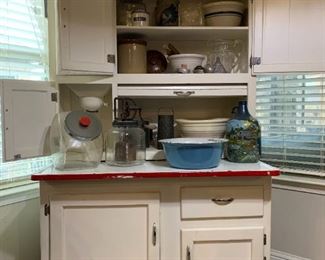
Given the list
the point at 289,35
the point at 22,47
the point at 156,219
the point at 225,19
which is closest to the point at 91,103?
the point at 22,47

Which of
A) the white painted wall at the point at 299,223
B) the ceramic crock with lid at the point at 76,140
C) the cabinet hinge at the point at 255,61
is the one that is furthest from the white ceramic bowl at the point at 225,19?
the white painted wall at the point at 299,223

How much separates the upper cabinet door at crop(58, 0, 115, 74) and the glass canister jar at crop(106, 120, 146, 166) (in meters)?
0.30

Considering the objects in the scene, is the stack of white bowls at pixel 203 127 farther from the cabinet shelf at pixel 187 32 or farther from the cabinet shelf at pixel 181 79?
the cabinet shelf at pixel 187 32

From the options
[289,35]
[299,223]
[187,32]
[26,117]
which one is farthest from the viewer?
[299,223]

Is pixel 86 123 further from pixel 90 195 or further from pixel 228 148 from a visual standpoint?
pixel 228 148

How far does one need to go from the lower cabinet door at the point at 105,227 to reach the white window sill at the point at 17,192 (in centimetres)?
42

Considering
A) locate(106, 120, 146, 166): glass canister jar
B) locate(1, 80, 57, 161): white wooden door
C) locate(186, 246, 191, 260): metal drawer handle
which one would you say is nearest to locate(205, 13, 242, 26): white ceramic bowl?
locate(106, 120, 146, 166): glass canister jar

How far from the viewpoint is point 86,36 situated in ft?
5.45

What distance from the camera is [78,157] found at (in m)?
1.68

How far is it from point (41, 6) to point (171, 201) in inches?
50.8

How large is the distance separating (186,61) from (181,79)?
4.3 inches

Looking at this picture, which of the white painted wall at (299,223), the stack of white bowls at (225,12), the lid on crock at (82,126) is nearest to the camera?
the lid on crock at (82,126)

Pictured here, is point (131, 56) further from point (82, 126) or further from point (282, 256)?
point (282, 256)

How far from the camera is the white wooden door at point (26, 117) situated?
1480mm
